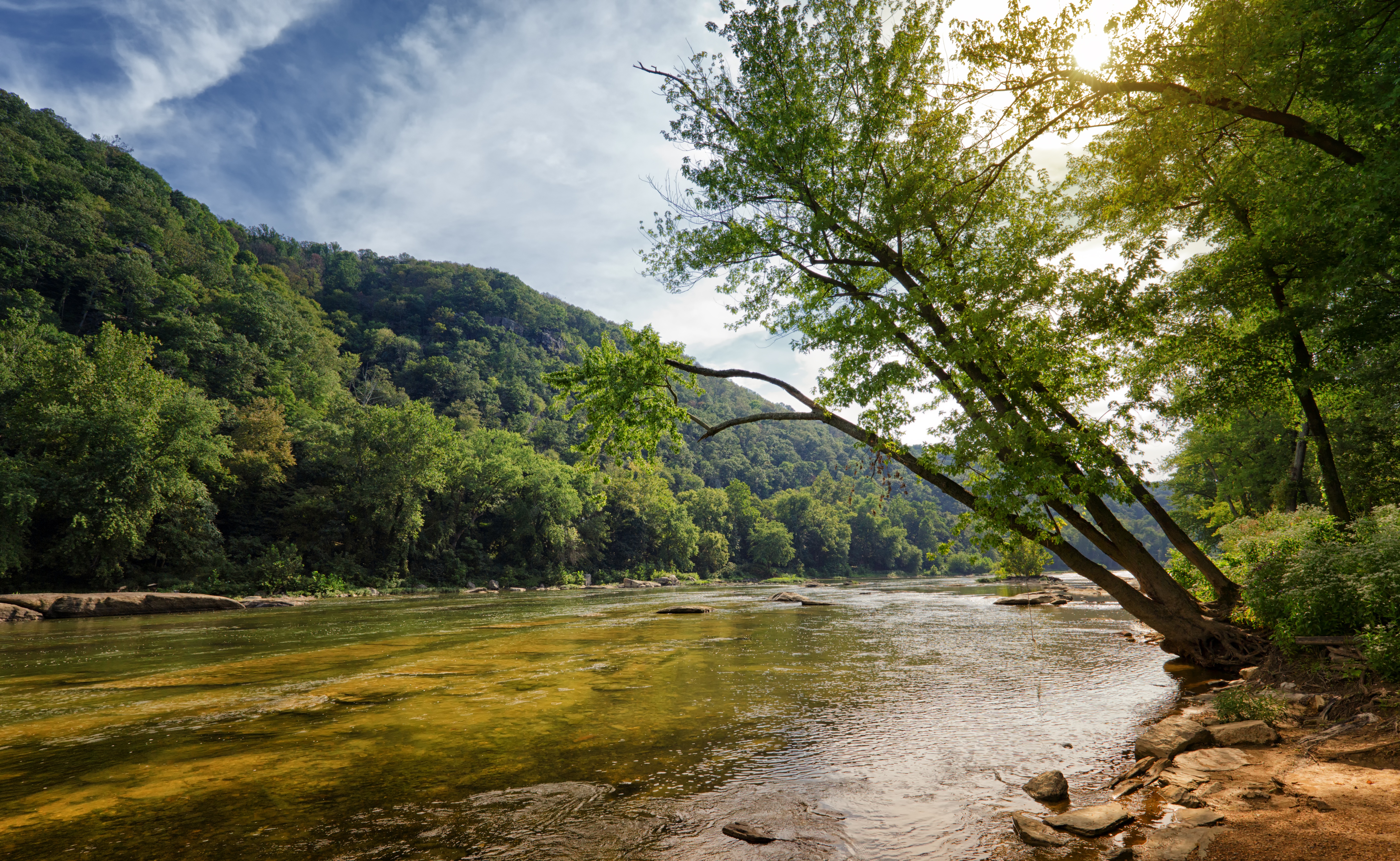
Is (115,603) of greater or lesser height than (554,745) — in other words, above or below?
below

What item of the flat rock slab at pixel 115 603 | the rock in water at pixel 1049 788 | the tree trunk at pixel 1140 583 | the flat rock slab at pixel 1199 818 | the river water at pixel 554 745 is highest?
the tree trunk at pixel 1140 583

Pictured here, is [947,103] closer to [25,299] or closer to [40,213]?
[25,299]

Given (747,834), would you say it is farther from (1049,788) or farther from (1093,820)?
(1049,788)

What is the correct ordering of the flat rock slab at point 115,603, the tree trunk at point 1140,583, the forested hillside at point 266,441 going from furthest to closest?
1. the forested hillside at point 266,441
2. the flat rock slab at point 115,603
3. the tree trunk at point 1140,583

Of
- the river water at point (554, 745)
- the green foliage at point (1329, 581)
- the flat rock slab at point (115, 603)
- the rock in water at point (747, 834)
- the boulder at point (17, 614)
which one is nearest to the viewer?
the rock in water at point (747, 834)

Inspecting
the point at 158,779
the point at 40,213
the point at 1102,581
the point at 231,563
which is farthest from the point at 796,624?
the point at 40,213

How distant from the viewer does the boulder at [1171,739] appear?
227 inches

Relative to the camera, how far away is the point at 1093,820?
167 inches

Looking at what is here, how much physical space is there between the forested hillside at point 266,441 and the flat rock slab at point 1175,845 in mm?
3524

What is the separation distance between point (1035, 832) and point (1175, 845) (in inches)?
32.2

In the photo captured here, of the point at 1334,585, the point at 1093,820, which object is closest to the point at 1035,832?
the point at 1093,820

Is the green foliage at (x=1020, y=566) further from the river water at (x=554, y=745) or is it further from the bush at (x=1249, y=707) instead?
the bush at (x=1249, y=707)

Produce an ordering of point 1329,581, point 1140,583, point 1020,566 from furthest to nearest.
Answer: point 1020,566
point 1140,583
point 1329,581

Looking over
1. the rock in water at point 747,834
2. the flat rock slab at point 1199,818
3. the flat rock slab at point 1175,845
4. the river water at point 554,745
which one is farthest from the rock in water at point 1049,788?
the rock in water at point 747,834
